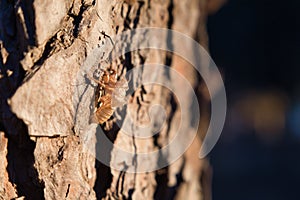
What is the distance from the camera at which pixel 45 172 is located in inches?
27.5

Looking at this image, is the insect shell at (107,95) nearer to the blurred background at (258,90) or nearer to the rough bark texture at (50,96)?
the rough bark texture at (50,96)

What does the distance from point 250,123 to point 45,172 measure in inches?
69.2

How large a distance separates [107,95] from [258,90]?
69.2 inches

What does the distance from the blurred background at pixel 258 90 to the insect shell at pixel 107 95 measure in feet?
4.69

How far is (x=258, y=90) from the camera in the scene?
2.41 m

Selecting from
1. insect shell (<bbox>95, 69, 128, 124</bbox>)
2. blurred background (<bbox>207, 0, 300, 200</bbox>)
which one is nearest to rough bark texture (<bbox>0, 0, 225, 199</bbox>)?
insect shell (<bbox>95, 69, 128, 124</bbox>)

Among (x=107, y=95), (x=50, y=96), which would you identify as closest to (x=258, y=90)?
(x=107, y=95)

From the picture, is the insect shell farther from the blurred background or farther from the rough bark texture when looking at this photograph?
the blurred background

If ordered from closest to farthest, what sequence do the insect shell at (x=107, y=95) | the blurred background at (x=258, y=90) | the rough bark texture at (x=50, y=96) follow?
the rough bark texture at (x=50, y=96), the insect shell at (x=107, y=95), the blurred background at (x=258, y=90)

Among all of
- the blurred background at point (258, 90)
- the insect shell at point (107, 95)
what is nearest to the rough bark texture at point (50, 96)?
the insect shell at point (107, 95)

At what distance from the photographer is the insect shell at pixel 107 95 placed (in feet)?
2.45

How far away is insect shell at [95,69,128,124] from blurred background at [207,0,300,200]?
1428 mm

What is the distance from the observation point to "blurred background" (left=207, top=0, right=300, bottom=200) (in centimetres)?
219

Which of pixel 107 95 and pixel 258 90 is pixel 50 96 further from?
pixel 258 90
